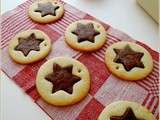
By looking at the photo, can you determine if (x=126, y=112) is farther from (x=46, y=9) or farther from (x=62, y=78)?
(x=46, y=9)

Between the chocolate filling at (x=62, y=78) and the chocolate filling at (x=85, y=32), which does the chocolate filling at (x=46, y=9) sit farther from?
the chocolate filling at (x=62, y=78)

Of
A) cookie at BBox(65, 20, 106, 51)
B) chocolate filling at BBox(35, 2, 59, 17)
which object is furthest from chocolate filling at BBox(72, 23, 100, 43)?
chocolate filling at BBox(35, 2, 59, 17)

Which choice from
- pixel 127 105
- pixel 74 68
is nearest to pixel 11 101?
pixel 74 68

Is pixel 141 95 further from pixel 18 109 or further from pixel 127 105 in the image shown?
pixel 18 109

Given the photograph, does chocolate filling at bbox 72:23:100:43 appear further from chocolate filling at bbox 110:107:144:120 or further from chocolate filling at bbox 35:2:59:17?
chocolate filling at bbox 110:107:144:120

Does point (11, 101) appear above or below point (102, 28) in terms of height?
below
